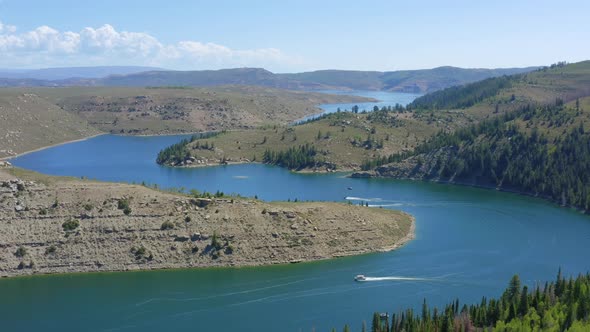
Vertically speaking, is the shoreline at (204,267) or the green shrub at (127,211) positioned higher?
the green shrub at (127,211)

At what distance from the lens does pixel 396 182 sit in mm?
145500

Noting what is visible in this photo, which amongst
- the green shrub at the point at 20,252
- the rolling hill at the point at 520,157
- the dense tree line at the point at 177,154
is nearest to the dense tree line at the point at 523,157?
the rolling hill at the point at 520,157

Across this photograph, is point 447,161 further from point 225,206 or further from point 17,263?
point 17,263

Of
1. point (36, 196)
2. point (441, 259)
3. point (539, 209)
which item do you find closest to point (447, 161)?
point (539, 209)

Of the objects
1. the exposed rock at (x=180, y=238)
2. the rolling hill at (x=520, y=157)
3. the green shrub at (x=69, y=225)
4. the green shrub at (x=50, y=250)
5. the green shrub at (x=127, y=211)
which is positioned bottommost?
the green shrub at (x=50, y=250)

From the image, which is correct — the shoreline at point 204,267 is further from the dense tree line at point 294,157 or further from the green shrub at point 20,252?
the dense tree line at point 294,157

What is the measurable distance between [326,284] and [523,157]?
81.8 metres

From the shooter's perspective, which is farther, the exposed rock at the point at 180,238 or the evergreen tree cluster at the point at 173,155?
the evergreen tree cluster at the point at 173,155

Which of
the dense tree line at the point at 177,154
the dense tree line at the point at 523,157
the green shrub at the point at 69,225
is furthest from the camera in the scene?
the dense tree line at the point at 177,154

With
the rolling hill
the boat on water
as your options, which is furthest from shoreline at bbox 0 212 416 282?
the rolling hill

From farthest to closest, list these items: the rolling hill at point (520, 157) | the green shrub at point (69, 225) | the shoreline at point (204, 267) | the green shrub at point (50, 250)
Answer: the rolling hill at point (520, 157) < the green shrub at point (69, 225) < the green shrub at point (50, 250) < the shoreline at point (204, 267)

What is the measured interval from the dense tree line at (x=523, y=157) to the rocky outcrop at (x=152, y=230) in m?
46.2

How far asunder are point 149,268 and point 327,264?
76.4ft

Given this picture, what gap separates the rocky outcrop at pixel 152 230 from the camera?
80.9 meters
